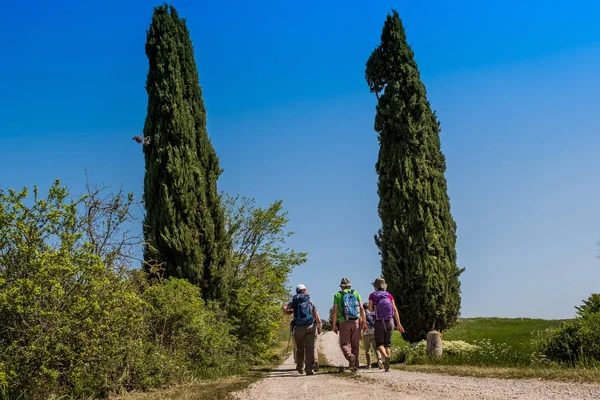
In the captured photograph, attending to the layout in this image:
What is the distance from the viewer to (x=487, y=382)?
32.7ft

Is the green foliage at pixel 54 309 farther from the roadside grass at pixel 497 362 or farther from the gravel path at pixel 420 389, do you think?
the roadside grass at pixel 497 362

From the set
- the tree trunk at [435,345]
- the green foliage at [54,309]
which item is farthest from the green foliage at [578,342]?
the green foliage at [54,309]

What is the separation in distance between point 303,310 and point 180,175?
7146 millimetres

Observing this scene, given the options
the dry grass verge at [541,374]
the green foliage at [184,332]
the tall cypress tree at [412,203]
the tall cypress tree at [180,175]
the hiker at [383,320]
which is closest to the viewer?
the dry grass verge at [541,374]

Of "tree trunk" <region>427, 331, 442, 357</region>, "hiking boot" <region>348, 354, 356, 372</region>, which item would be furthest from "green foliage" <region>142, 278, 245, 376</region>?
"tree trunk" <region>427, 331, 442, 357</region>

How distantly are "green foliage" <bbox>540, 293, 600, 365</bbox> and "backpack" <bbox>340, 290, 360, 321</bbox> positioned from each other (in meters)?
4.42

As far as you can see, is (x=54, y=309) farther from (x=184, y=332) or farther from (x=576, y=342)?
(x=576, y=342)

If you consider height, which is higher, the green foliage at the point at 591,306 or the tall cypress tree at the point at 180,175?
the tall cypress tree at the point at 180,175

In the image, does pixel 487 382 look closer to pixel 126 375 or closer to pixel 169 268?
pixel 126 375

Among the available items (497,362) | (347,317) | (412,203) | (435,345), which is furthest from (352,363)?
(412,203)

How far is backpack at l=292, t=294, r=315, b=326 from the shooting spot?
13219mm

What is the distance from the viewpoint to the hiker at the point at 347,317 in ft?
43.4

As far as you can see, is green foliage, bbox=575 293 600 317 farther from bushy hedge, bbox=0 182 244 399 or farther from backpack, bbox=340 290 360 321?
bushy hedge, bbox=0 182 244 399

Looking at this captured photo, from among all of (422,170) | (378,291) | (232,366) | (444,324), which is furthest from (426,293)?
(232,366)
